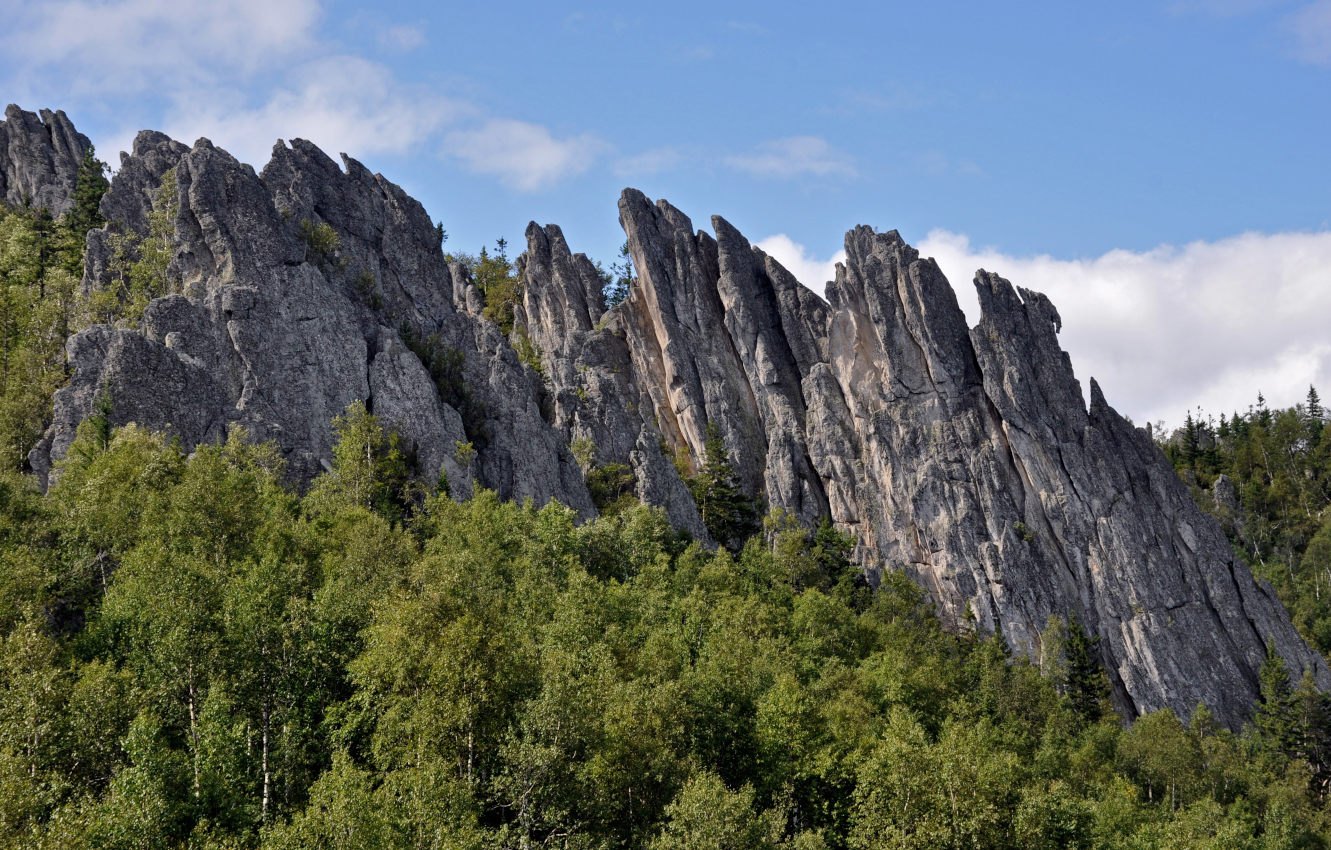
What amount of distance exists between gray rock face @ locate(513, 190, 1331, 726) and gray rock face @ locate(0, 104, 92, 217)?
57.3m

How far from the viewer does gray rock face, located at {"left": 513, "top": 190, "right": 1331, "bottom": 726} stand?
342 feet

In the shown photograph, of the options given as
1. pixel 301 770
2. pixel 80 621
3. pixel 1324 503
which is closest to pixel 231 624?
pixel 301 770


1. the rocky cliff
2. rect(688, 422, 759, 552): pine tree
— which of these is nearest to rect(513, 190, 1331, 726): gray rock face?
the rocky cliff

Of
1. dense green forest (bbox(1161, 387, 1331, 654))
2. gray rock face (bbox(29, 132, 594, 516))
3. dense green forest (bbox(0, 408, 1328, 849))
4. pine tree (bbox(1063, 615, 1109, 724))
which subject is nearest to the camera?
dense green forest (bbox(0, 408, 1328, 849))

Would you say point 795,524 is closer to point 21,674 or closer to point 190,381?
point 190,381

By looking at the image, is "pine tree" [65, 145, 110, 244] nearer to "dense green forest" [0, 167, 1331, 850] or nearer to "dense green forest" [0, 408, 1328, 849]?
"dense green forest" [0, 167, 1331, 850]

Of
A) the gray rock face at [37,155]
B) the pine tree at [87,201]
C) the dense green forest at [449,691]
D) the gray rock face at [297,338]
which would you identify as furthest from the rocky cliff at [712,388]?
the gray rock face at [37,155]

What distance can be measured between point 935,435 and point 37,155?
376 ft

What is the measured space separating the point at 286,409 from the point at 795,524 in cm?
5410

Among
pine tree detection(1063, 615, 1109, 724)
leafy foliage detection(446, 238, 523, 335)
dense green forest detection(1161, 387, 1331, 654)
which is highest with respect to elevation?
leafy foliage detection(446, 238, 523, 335)

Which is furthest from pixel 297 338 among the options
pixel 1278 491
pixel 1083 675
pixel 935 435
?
pixel 1278 491

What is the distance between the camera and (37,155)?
400ft

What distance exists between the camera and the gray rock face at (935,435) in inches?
4109

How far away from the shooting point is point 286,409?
75812mm
